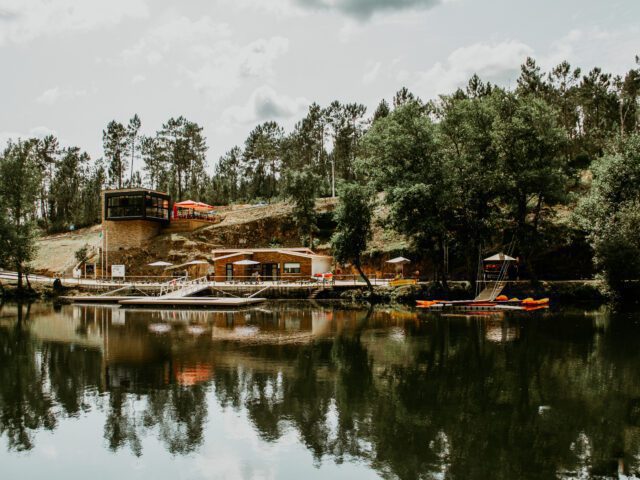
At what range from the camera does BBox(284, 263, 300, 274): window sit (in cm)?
5441

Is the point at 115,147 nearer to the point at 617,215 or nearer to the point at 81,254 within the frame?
the point at 81,254

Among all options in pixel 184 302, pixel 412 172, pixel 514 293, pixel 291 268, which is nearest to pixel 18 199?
pixel 184 302

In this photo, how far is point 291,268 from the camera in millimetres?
54531

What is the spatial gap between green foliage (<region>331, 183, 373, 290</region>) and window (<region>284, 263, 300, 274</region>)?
7.67 m

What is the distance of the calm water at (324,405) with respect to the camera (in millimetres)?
11438

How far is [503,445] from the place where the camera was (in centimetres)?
1209

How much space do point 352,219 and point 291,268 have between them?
34.8ft

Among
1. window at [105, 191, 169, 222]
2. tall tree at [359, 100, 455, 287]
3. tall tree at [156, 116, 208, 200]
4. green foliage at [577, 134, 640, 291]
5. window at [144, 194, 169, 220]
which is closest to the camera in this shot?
green foliage at [577, 134, 640, 291]

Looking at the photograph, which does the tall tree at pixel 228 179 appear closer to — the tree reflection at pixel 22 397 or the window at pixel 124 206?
the window at pixel 124 206

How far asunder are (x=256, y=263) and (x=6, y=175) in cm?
2618

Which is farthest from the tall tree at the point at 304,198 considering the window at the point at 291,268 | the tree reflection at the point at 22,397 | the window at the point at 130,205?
the tree reflection at the point at 22,397

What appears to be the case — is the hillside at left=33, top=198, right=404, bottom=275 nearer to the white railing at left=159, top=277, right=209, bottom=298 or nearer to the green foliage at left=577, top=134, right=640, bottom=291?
the white railing at left=159, top=277, right=209, bottom=298

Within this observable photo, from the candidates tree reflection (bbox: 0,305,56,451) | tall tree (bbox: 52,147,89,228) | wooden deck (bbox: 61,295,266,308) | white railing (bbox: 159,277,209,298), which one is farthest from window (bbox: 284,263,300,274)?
tall tree (bbox: 52,147,89,228)

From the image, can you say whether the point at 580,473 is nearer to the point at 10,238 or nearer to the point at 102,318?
the point at 102,318
